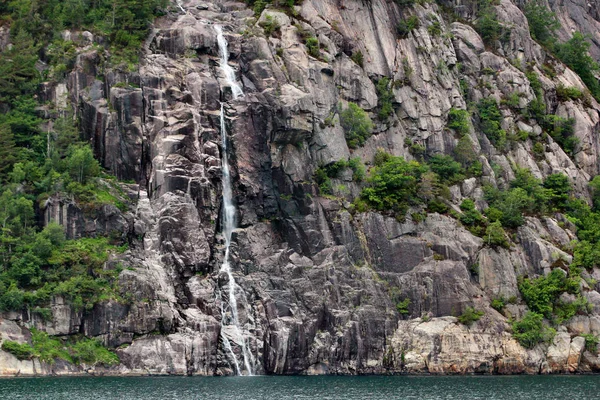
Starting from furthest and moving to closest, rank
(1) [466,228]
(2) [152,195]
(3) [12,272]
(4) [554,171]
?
(4) [554,171] → (1) [466,228] → (2) [152,195] → (3) [12,272]

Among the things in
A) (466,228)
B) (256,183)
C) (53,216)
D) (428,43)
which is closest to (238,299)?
(256,183)

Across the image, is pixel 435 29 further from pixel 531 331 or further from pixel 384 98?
pixel 531 331

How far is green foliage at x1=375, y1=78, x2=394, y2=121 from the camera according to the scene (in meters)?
114

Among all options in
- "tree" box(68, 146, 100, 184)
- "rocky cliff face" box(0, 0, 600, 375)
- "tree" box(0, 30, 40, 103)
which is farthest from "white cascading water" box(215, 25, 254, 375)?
"tree" box(0, 30, 40, 103)

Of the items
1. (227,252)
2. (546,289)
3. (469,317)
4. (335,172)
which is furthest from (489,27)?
(227,252)

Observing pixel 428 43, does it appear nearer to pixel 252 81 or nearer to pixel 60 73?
pixel 252 81

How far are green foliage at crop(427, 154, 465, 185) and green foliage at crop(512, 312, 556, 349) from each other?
20014 millimetres

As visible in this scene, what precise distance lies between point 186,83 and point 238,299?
85.0ft

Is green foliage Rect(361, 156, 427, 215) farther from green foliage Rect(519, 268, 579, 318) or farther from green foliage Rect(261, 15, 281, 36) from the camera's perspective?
green foliage Rect(261, 15, 281, 36)

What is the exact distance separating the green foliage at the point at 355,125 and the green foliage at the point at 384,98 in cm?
349

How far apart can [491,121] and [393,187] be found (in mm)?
23160

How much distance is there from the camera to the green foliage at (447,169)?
11150 centimetres

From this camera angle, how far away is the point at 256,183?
101 m

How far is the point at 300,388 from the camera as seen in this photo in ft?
263
